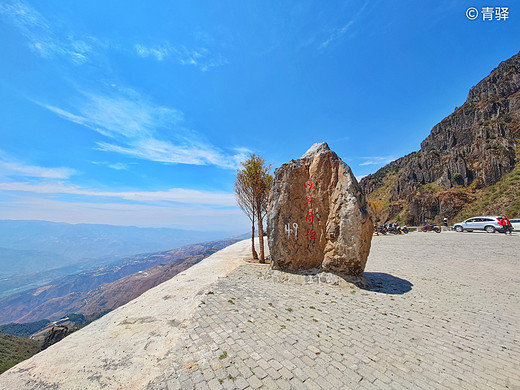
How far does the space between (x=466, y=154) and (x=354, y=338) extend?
2691 inches

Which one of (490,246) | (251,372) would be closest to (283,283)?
(251,372)

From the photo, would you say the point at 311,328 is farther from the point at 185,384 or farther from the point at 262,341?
the point at 185,384

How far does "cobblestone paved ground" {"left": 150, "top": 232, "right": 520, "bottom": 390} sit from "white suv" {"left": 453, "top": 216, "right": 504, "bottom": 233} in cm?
1895

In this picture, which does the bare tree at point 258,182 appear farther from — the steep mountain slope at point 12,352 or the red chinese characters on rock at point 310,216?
the steep mountain slope at point 12,352

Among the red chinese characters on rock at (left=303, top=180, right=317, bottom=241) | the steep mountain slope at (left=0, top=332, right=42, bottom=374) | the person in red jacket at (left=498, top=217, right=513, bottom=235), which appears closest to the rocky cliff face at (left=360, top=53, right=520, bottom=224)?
the person in red jacket at (left=498, top=217, right=513, bottom=235)

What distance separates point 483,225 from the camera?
22734 millimetres

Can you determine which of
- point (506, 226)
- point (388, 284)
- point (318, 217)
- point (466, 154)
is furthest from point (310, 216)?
point (466, 154)

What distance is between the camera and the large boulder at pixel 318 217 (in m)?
8.34

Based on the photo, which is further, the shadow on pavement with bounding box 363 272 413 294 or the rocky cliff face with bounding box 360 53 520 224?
the rocky cliff face with bounding box 360 53 520 224

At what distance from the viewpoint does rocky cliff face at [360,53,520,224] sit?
41.2m

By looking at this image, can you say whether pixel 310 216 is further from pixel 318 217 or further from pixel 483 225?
pixel 483 225

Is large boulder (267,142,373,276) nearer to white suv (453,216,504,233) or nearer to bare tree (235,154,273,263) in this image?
bare tree (235,154,273,263)

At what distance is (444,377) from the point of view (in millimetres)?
3428

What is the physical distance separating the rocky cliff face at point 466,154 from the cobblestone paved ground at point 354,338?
4446 cm
